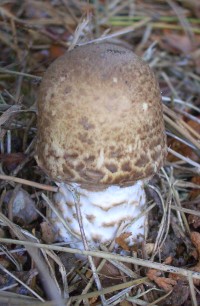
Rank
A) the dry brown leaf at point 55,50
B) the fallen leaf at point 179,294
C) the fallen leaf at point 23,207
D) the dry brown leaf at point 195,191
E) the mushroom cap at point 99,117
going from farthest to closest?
the dry brown leaf at point 55,50
the dry brown leaf at point 195,191
the fallen leaf at point 23,207
the fallen leaf at point 179,294
the mushroom cap at point 99,117

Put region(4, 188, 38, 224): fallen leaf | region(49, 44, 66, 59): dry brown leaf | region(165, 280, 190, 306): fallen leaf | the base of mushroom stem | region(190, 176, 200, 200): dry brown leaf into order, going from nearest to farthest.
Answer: region(165, 280, 190, 306): fallen leaf < the base of mushroom stem < region(4, 188, 38, 224): fallen leaf < region(190, 176, 200, 200): dry brown leaf < region(49, 44, 66, 59): dry brown leaf

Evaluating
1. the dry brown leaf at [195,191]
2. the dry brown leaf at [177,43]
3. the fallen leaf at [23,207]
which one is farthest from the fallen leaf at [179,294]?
the dry brown leaf at [177,43]

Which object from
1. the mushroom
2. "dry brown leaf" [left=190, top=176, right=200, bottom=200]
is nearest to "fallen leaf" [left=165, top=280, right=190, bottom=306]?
the mushroom

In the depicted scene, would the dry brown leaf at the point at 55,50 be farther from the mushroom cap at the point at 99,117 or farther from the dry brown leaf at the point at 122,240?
the dry brown leaf at the point at 122,240

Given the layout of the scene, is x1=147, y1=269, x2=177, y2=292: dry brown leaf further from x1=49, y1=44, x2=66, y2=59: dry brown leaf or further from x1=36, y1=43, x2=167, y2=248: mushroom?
x1=49, y1=44, x2=66, y2=59: dry brown leaf

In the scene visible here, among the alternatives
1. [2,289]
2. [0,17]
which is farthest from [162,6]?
[2,289]

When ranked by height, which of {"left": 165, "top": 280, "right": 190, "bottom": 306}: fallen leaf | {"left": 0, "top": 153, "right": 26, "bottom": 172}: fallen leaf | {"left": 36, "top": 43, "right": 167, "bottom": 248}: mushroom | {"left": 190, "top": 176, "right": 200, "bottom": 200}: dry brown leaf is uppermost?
{"left": 36, "top": 43, "right": 167, "bottom": 248}: mushroom

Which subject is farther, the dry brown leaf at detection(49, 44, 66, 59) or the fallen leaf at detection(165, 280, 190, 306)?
the dry brown leaf at detection(49, 44, 66, 59)

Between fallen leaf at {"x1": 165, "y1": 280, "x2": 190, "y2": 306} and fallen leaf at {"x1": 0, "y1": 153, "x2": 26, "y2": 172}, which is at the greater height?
fallen leaf at {"x1": 0, "y1": 153, "x2": 26, "y2": 172}
